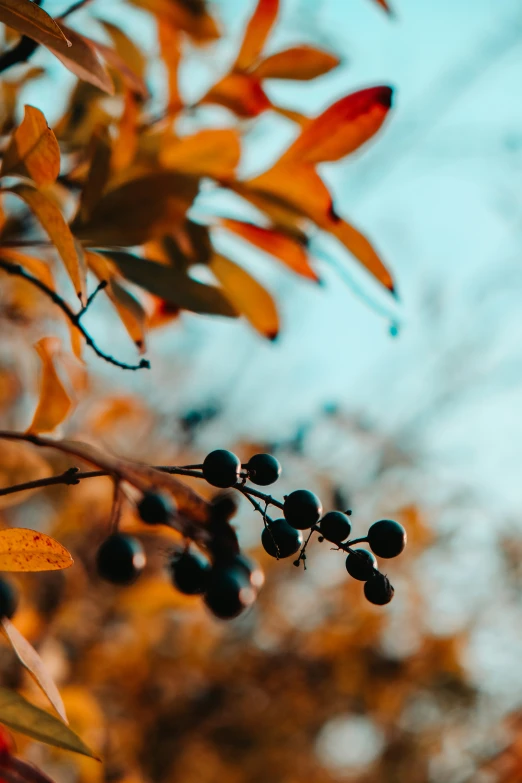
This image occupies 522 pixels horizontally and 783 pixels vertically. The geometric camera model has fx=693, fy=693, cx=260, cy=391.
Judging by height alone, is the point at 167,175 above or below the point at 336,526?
above

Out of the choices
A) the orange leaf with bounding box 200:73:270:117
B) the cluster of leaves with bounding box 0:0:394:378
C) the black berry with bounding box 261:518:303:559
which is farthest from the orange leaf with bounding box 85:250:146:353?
the orange leaf with bounding box 200:73:270:117

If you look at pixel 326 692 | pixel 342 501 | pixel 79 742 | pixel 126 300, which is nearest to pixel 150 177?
pixel 126 300

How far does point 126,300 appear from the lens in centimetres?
68

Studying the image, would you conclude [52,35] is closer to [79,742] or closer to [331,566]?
[79,742]

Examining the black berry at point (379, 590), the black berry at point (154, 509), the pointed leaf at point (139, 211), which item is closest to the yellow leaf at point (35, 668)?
the black berry at point (154, 509)

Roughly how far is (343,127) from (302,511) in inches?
17.1

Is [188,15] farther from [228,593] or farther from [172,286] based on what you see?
[228,593]

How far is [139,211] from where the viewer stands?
Answer: 0.72m

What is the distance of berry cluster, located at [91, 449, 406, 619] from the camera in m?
0.57

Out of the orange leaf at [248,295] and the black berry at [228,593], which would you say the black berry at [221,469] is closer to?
the black berry at [228,593]

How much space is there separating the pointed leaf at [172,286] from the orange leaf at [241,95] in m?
0.28

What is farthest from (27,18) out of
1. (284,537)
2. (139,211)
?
(284,537)

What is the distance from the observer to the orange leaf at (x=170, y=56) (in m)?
0.93

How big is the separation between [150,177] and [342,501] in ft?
2.21
